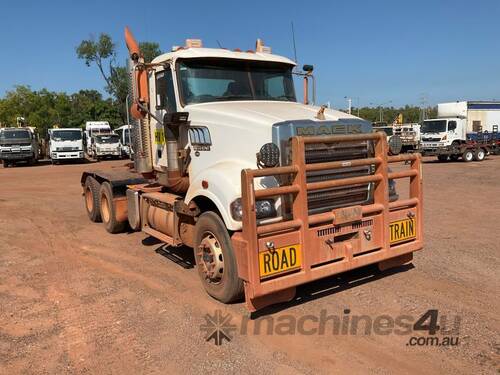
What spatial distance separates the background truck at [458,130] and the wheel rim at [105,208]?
22959 millimetres

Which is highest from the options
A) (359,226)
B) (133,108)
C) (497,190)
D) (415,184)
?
(133,108)

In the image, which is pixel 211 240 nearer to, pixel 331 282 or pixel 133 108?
pixel 331 282

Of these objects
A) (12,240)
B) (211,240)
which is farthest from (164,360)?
(12,240)

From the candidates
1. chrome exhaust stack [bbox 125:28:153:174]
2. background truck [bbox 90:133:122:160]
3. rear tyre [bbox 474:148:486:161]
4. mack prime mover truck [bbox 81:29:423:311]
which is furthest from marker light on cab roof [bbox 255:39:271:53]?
background truck [bbox 90:133:122:160]

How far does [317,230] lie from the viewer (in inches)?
183

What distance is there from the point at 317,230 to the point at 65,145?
96.4 feet

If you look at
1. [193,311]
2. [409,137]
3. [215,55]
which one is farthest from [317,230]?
[409,137]

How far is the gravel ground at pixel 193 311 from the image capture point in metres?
3.84

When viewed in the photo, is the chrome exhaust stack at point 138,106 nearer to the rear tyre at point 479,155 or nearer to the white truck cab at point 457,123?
the white truck cab at point 457,123

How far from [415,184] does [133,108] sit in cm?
405

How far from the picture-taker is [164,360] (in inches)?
154

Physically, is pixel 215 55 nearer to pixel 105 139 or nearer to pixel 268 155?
pixel 268 155

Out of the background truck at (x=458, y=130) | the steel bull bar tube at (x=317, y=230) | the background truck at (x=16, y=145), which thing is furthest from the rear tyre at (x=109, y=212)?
the background truck at (x=16, y=145)

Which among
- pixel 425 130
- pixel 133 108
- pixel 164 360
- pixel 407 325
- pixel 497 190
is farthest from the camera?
pixel 425 130
